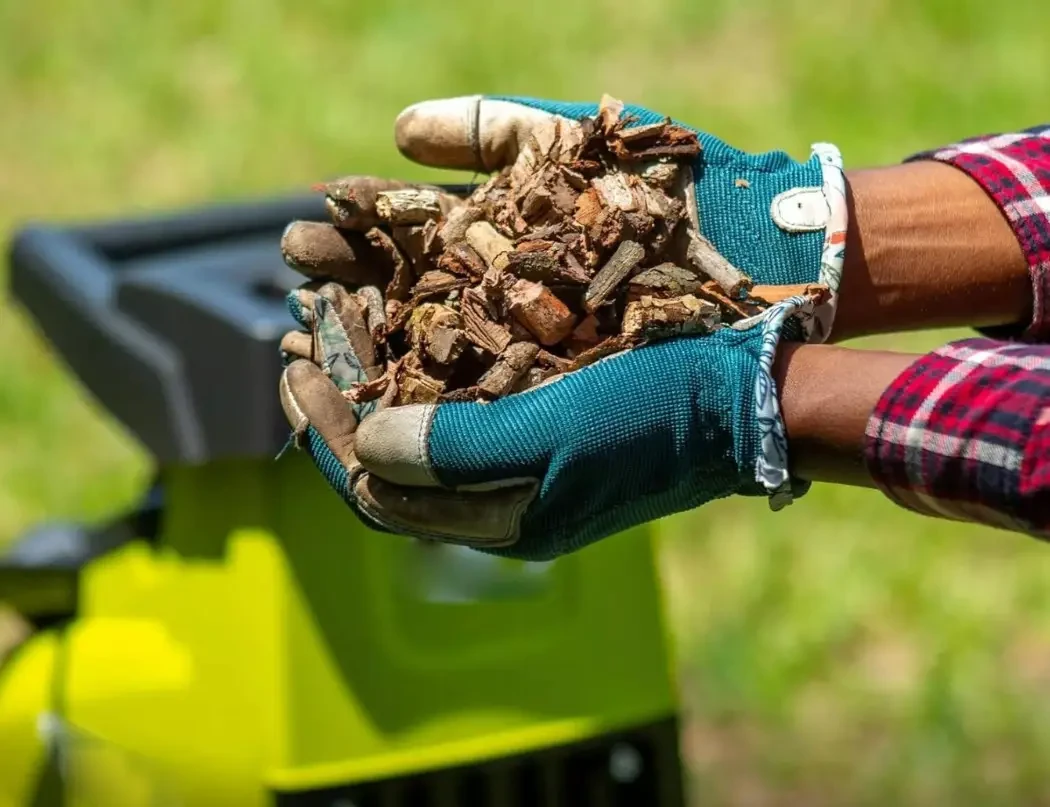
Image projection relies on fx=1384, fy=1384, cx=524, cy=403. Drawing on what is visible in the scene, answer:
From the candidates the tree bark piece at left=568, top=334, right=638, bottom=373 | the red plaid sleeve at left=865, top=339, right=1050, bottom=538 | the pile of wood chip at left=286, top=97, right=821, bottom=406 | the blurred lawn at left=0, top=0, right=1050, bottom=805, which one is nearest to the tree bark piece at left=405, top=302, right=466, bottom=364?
the pile of wood chip at left=286, top=97, right=821, bottom=406

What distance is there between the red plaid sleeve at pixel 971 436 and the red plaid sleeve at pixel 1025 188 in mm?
260

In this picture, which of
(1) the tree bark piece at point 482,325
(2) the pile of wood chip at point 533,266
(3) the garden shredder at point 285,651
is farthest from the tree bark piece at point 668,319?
(3) the garden shredder at point 285,651

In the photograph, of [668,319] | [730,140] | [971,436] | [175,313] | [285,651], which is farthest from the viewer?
[730,140]

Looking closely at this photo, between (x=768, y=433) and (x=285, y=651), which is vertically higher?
(x=768, y=433)

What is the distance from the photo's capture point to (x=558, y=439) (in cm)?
101

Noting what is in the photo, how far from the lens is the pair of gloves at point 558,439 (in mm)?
1014

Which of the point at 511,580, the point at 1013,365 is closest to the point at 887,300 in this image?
the point at 1013,365

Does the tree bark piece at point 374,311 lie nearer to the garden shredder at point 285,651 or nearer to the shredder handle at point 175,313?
the shredder handle at point 175,313

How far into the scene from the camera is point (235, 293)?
5.37 feet

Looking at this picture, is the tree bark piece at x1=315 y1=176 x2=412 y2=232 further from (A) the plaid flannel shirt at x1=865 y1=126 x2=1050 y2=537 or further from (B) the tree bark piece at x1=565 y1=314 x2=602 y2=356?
(A) the plaid flannel shirt at x1=865 y1=126 x2=1050 y2=537

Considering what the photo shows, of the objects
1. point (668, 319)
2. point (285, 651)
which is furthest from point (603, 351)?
point (285, 651)

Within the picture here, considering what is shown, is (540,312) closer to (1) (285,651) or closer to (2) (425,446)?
(2) (425,446)

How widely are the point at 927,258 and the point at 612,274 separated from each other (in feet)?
1.12

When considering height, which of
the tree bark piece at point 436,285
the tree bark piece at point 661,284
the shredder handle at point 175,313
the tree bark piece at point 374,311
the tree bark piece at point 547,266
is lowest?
the shredder handle at point 175,313
